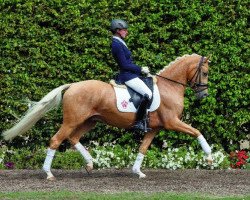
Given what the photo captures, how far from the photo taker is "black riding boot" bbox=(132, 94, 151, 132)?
36.8 ft

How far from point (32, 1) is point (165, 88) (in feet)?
10.8

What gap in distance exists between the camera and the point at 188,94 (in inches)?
527

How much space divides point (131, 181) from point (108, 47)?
3.14m

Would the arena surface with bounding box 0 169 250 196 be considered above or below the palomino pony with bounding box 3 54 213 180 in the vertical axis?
below

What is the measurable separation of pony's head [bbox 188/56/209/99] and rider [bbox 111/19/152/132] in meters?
0.83

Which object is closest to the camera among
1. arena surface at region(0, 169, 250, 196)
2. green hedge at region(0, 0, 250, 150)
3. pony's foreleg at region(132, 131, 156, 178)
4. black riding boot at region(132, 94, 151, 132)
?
arena surface at region(0, 169, 250, 196)

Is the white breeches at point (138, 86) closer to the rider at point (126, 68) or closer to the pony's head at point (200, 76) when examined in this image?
the rider at point (126, 68)

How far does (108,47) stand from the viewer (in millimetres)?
13141

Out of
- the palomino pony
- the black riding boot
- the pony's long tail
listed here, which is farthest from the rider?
the pony's long tail

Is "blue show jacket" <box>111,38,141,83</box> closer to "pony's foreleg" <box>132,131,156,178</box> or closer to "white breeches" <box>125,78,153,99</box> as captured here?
"white breeches" <box>125,78,153,99</box>

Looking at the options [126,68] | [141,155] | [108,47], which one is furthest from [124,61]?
[108,47]

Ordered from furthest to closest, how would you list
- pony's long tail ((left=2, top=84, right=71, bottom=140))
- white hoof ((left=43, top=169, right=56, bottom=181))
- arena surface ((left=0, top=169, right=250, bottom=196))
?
pony's long tail ((left=2, top=84, right=71, bottom=140)) → white hoof ((left=43, top=169, right=56, bottom=181)) → arena surface ((left=0, top=169, right=250, bottom=196))

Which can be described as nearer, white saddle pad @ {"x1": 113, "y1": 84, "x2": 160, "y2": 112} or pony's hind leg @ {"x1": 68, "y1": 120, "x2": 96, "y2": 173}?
white saddle pad @ {"x1": 113, "y1": 84, "x2": 160, "y2": 112}

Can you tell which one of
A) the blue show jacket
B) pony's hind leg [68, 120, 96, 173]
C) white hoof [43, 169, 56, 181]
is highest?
the blue show jacket
